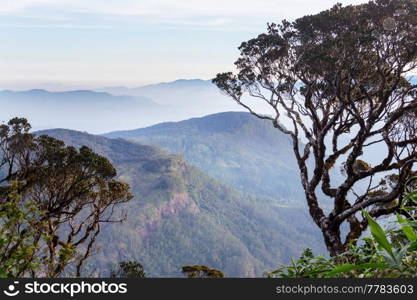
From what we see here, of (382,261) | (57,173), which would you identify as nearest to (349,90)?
(57,173)

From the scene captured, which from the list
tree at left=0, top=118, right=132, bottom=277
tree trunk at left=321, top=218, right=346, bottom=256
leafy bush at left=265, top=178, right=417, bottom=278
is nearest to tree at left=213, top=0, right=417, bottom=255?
tree trunk at left=321, top=218, right=346, bottom=256

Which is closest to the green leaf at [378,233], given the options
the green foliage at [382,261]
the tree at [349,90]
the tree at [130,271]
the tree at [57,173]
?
the green foliage at [382,261]

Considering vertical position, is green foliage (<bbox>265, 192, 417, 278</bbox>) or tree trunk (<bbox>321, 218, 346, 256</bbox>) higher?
tree trunk (<bbox>321, 218, 346, 256</bbox>)

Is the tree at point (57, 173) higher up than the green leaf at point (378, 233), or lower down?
higher up

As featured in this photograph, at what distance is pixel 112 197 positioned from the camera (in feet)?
76.2

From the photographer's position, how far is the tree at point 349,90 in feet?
56.9

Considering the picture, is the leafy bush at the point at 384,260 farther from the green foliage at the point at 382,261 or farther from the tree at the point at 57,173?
the tree at the point at 57,173

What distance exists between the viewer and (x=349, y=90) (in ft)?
59.1

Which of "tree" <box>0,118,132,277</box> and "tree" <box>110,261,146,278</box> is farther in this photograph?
"tree" <box>110,261,146,278</box>

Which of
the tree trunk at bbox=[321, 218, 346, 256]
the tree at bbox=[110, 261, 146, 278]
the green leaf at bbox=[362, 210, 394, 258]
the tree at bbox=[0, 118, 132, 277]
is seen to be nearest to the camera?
the green leaf at bbox=[362, 210, 394, 258]

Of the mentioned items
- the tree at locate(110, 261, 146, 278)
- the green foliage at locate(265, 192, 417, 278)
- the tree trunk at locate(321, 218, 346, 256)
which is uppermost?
the tree at locate(110, 261, 146, 278)

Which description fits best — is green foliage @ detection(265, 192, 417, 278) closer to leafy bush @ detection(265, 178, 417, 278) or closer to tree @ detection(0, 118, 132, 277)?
leafy bush @ detection(265, 178, 417, 278)

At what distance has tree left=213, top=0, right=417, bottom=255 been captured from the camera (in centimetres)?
1733

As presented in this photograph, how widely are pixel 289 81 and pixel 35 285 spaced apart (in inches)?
759
